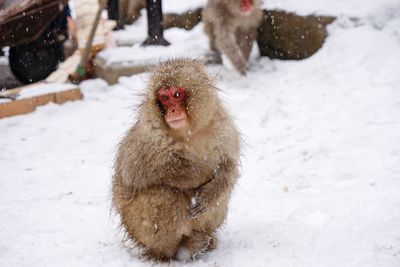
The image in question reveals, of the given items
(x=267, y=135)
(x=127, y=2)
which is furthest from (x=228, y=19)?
(x=127, y=2)

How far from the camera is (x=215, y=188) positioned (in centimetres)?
220

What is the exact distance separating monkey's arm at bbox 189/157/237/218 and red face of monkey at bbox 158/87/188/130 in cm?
30

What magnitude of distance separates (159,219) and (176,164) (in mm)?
251

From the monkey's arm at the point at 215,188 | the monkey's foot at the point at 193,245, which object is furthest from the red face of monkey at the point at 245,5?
the monkey's foot at the point at 193,245

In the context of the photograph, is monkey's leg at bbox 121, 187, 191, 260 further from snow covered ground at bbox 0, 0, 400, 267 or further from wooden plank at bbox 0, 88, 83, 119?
wooden plank at bbox 0, 88, 83, 119

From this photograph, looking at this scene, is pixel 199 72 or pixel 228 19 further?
pixel 228 19

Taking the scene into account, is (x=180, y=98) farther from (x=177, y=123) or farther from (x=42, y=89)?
(x=42, y=89)

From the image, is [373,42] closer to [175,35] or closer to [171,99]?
[175,35]

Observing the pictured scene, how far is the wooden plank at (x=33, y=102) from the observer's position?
4684 millimetres

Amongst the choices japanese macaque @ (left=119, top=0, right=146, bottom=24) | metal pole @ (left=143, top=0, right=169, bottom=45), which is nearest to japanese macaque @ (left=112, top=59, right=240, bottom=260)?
metal pole @ (left=143, top=0, right=169, bottom=45)

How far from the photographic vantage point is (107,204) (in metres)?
3.15

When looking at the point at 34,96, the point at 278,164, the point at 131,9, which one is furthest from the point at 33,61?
the point at 278,164

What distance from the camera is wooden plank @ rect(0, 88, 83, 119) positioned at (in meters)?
4.68

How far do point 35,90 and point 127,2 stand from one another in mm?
3376
